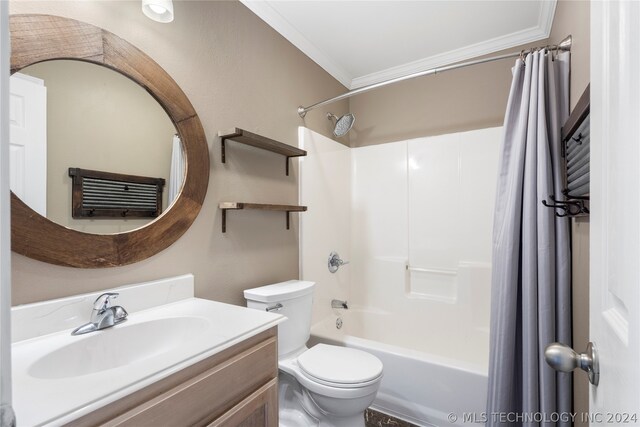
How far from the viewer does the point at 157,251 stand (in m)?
1.27

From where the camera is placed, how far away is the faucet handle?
1029 millimetres

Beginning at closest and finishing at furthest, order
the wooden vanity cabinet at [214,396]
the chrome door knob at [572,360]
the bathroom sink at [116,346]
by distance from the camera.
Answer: the chrome door knob at [572,360] → the wooden vanity cabinet at [214,396] → the bathroom sink at [116,346]

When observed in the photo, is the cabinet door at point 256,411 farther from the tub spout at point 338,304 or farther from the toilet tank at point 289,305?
the tub spout at point 338,304

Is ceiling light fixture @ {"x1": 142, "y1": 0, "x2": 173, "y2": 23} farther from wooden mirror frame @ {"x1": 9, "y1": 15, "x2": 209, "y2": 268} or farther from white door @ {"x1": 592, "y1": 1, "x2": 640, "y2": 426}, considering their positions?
white door @ {"x1": 592, "y1": 1, "x2": 640, "y2": 426}

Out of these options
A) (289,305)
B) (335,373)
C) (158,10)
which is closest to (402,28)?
(158,10)

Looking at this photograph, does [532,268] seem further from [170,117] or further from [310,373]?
[170,117]

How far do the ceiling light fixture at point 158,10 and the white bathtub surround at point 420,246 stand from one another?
1130 mm

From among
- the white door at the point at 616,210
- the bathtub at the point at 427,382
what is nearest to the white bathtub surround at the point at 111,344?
the white door at the point at 616,210

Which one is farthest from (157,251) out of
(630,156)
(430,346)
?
(430,346)

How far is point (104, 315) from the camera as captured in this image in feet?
3.36

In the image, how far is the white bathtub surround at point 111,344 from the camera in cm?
64

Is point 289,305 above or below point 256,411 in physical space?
above

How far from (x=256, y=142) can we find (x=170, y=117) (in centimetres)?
47

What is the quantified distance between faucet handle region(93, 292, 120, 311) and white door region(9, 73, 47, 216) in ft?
1.06
